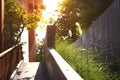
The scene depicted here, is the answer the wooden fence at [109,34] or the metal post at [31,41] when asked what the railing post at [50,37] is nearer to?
the wooden fence at [109,34]

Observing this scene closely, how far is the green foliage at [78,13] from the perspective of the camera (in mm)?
13666

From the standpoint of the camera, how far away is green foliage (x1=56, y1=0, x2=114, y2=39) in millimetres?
13666

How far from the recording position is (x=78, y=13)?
57.2 ft

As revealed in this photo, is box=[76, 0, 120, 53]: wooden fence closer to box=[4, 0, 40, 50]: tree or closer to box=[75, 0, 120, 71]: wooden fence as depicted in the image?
box=[75, 0, 120, 71]: wooden fence

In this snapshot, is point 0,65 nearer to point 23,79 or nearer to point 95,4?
point 23,79

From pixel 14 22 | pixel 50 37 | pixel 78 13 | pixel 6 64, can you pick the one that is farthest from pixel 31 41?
pixel 6 64

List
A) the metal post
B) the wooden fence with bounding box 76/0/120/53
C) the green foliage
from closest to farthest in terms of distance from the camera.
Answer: the wooden fence with bounding box 76/0/120/53 < the green foliage < the metal post

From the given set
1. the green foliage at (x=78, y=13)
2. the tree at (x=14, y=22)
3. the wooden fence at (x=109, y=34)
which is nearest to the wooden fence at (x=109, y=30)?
the wooden fence at (x=109, y=34)

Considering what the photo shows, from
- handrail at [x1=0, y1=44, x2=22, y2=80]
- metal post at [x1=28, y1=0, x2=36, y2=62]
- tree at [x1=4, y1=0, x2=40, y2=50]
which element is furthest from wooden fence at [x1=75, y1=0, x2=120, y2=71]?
metal post at [x1=28, y1=0, x2=36, y2=62]

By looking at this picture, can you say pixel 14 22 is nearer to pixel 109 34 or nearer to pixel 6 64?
pixel 109 34

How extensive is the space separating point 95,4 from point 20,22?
10.8ft

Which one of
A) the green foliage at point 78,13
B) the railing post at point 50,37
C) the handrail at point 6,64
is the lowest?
the handrail at point 6,64

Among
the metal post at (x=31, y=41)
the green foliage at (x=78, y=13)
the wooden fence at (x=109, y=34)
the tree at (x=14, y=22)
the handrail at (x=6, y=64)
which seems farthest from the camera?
the metal post at (x=31, y=41)

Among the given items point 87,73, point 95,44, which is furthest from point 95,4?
point 87,73
